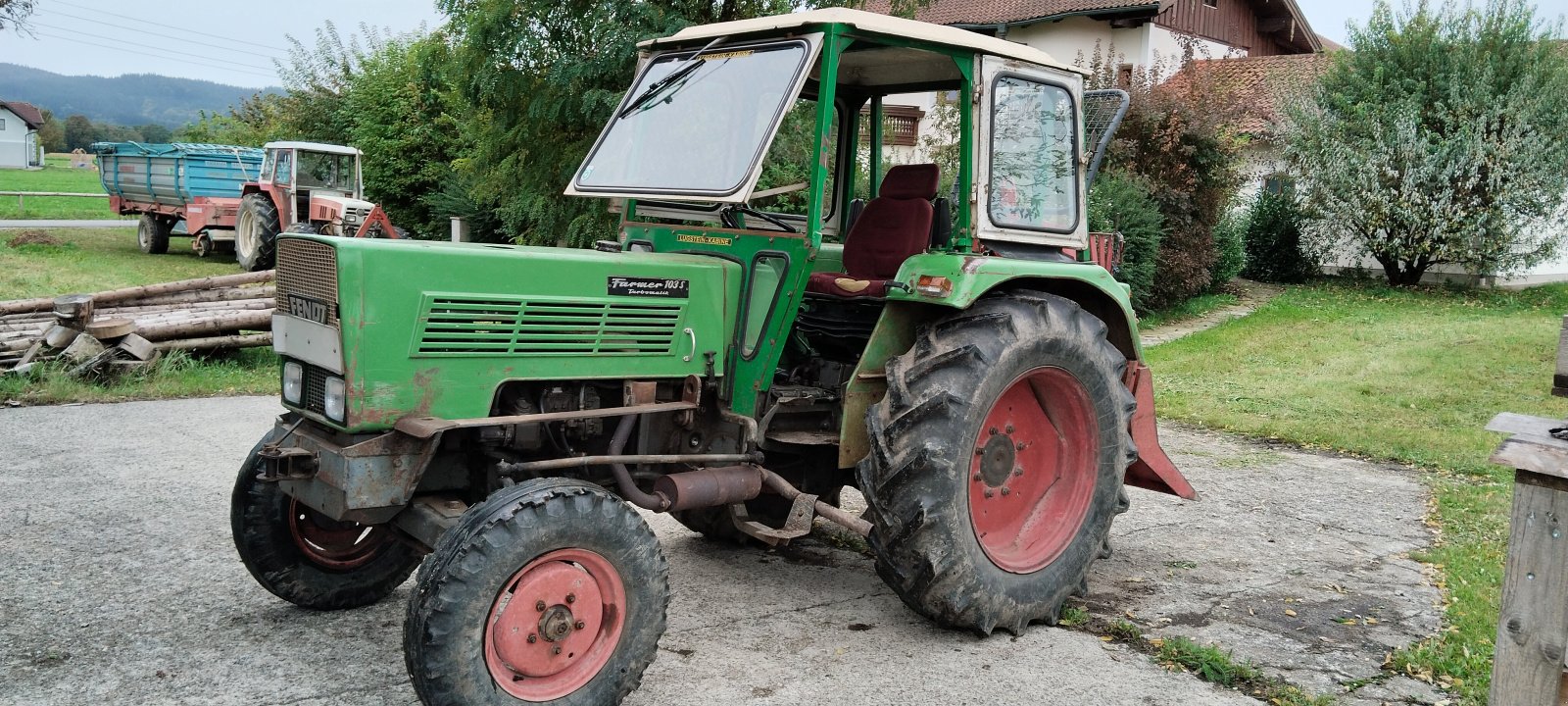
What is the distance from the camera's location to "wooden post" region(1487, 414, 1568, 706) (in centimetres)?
307

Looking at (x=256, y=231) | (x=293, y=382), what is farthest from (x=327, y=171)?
(x=293, y=382)

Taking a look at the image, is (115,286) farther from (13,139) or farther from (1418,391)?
(13,139)

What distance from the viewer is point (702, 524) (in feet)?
18.6

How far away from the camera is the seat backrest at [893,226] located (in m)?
5.14

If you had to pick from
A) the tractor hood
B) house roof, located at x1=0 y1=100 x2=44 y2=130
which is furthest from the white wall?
the tractor hood

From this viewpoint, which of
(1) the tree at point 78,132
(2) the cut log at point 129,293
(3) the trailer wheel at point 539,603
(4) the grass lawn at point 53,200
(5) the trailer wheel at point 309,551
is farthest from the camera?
(1) the tree at point 78,132

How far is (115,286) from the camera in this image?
587 inches

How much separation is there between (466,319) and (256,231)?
1753cm

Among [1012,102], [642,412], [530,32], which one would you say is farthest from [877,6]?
[642,412]

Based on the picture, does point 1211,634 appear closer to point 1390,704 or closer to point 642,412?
point 1390,704

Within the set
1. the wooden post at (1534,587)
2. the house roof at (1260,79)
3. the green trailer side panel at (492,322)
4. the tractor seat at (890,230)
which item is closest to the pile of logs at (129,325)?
the tractor seat at (890,230)

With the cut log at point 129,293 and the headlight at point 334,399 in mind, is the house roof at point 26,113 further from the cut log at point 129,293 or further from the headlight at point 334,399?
the headlight at point 334,399

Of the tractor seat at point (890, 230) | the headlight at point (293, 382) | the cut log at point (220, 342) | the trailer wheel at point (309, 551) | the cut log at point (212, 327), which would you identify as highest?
the tractor seat at point (890, 230)

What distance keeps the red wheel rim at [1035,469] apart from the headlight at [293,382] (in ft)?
8.21
